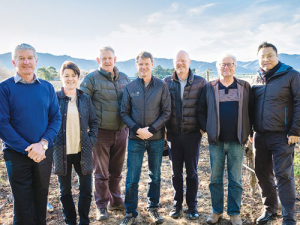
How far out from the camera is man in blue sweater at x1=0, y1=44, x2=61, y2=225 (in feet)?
8.59

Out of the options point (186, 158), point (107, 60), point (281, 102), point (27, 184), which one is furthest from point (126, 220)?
point (281, 102)

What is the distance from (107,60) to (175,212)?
2.71 m

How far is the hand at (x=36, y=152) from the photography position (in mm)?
2650

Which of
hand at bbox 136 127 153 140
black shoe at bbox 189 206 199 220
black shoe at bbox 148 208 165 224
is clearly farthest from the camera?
black shoe at bbox 189 206 199 220

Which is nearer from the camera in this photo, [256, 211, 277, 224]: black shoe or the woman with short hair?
the woman with short hair

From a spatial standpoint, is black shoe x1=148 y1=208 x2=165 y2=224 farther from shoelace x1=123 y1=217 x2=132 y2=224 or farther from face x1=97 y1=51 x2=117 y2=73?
face x1=97 y1=51 x2=117 y2=73

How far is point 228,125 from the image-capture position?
3523 mm

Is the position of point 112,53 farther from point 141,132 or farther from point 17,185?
point 17,185

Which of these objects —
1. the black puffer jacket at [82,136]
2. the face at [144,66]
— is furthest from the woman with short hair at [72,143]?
the face at [144,66]

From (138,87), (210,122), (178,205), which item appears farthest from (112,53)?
(178,205)

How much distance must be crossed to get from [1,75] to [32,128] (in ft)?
96.8

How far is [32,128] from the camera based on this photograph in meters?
2.74

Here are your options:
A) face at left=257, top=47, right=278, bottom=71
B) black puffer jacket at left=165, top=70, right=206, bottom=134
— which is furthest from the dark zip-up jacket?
face at left=257, top=47, right=278, bottom=71

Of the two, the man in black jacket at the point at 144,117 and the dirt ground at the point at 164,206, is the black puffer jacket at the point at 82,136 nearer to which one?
the man in black jacket at the point at 144,117
